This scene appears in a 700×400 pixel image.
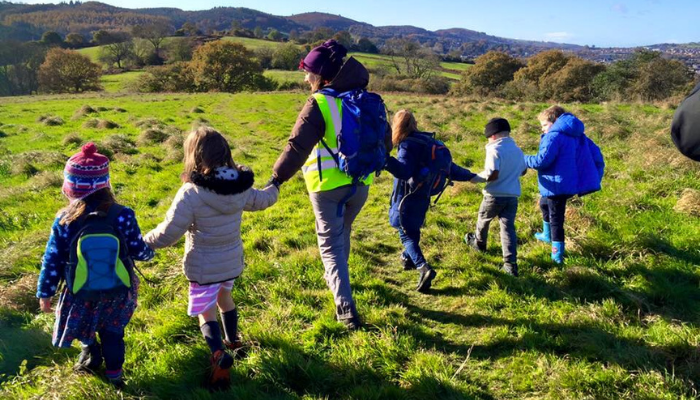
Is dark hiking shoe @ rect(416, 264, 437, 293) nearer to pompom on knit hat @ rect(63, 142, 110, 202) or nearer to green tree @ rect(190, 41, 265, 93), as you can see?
pompom on knit hat @ rect(63, 142, 110, 202)

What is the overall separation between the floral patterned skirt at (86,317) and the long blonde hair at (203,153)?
3.40ft

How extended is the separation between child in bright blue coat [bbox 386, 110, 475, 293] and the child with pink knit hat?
236cm

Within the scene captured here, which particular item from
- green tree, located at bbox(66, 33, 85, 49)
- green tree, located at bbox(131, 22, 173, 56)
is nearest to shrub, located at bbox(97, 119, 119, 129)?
green tree, located at bbox(131, 22, 173, 56)

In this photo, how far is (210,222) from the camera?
301 cm

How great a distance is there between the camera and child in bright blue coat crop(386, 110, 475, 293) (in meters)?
4.11

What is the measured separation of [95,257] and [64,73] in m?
59.5

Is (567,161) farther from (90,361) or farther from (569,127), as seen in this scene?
(90,361)

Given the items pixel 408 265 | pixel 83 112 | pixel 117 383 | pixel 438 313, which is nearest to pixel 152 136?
pixel 83 112

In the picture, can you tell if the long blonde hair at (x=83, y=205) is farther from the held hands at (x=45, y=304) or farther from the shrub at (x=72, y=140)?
the shrub at (x=72, y=140)

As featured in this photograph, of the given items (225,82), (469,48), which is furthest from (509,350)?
(469,48)

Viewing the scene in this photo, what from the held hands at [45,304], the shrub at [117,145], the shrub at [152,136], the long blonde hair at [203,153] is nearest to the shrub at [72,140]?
the shrub at [117,145]

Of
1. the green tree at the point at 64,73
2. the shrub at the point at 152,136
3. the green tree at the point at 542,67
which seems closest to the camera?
the shrub at the point at 152,136

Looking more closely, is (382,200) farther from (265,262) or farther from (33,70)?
(33,70)

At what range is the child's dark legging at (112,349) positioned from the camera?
2920 millimetres
